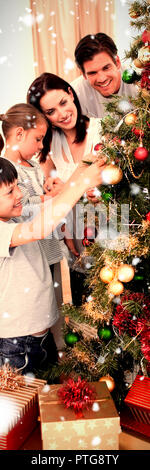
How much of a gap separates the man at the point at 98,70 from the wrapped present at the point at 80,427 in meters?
0.85

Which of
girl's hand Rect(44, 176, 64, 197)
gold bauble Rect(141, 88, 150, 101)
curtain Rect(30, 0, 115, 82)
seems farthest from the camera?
girl's hand Rect(44, 176, 64, 197)

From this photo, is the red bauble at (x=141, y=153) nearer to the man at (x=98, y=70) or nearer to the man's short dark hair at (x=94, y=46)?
the man at (x=98, y=70)

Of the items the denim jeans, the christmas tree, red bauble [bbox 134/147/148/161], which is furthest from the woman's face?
the denim jeans

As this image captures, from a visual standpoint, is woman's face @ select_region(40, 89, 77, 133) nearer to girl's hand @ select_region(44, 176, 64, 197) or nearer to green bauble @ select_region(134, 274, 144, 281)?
girl's hand @ select_region(44, 176, 64, 197)

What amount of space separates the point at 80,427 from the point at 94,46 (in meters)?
1.06

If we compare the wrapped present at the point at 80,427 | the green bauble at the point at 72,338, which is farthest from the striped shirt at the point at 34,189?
the wrapped present at the point at 80,427

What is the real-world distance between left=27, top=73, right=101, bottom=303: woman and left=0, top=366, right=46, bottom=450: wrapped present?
2.05ft

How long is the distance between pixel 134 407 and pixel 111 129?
0.67 m

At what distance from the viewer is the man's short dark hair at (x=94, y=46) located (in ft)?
3.81

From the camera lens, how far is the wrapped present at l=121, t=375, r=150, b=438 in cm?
89

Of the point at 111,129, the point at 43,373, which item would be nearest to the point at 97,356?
the point at 43,373

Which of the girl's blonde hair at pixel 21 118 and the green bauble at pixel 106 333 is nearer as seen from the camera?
the green bauble at pixel 106 333

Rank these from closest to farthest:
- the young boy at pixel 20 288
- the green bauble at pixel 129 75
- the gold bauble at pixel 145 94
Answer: the gold bauble at pixel 145 94 < the green bauble at pixel 129 75 < the young boy at pixel 20 288

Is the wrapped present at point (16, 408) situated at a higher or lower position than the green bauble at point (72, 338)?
higher
